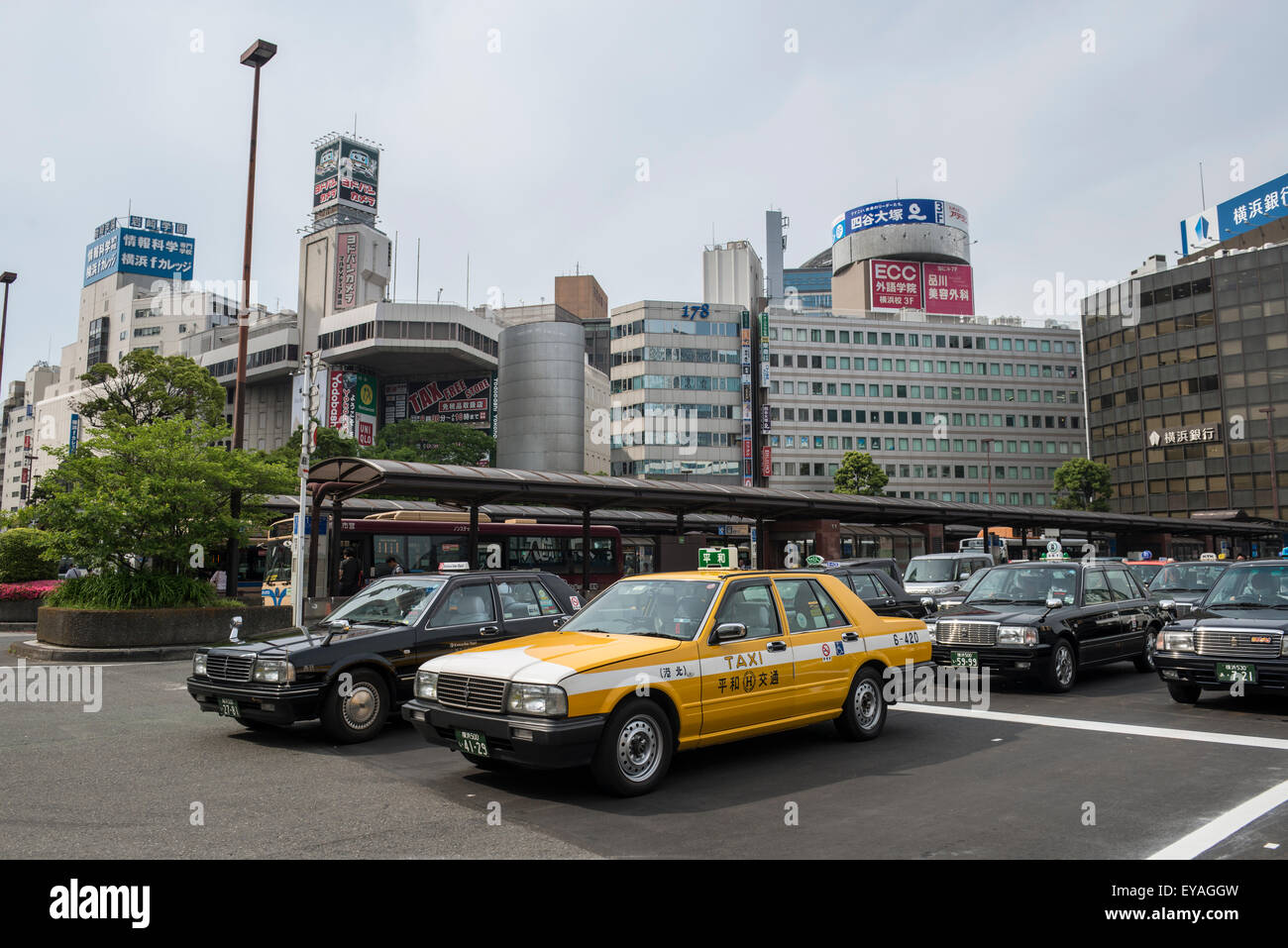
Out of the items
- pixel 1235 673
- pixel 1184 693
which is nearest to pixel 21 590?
pixel 1184 693

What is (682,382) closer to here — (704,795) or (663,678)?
(663,678)

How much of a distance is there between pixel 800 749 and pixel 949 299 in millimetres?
100908

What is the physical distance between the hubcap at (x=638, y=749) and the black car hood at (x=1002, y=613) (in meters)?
6.35

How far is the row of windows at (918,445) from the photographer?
9412 centimetres

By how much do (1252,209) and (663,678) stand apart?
98566 mm

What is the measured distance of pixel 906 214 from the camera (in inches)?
3957

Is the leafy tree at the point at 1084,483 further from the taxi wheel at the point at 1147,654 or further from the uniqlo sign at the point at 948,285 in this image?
the taxi wheel at the point at 1147,654

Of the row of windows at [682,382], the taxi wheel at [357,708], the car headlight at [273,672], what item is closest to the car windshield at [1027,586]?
the taxi wheel at [357,708]

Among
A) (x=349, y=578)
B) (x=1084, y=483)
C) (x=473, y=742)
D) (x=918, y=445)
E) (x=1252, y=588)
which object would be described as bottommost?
(x=473, y=742)

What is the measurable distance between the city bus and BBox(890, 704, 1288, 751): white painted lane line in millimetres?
16127

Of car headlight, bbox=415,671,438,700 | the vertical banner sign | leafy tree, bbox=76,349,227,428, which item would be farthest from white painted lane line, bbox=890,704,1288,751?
the vertical banner sign
